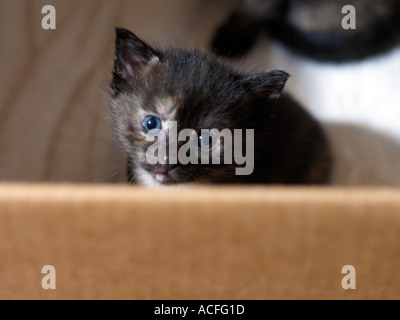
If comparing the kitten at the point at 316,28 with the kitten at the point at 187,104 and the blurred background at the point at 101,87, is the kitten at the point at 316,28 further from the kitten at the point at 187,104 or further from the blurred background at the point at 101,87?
the kitten at the point at 187,104

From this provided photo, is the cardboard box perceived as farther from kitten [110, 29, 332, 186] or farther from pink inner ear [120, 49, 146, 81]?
pink inner ear [120, 49, 146, 81]

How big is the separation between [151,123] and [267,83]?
252 millimetres

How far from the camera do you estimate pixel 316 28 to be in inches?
57.5

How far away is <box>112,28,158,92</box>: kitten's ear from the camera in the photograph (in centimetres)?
95

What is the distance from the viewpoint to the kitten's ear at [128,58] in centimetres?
95

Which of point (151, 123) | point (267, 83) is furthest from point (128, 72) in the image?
point (267, 83)

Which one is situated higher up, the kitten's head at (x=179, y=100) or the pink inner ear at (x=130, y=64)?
the pink inner ear at (x=130, y=64)

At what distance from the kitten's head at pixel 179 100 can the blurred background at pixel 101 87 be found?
0.16m

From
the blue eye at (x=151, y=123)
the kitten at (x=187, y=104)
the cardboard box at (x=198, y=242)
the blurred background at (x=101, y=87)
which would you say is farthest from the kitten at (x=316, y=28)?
the cardboard box at (x=198, y=242)

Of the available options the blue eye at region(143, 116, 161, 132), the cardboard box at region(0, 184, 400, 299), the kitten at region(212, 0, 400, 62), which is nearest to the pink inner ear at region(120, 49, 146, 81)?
the blue eye at region(143, 116, 161, 132)

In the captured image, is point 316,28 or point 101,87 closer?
point 101,87

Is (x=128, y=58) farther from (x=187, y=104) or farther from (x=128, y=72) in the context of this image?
(x=187, y=104)
